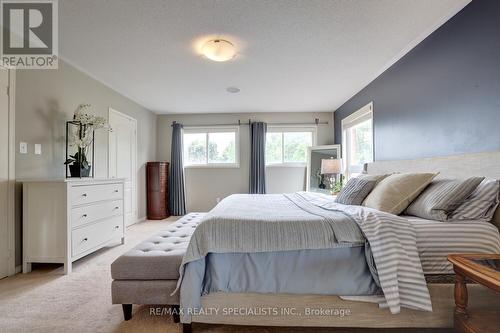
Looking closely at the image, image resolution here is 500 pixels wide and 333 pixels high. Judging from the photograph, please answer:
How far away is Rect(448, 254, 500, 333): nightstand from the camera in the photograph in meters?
1.02

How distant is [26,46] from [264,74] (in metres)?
2.64

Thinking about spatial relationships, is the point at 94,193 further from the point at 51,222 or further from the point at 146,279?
the point at 146,279

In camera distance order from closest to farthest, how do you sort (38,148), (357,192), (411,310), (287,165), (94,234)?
(411,310) → (357,192) → (38,148) → (94,234) → (287,165)

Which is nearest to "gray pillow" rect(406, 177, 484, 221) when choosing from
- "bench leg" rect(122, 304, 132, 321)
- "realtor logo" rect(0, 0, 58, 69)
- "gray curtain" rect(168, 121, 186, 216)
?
"bench leg" rect(122, 304, 132, 321)

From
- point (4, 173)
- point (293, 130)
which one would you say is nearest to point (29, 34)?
point (4, 173)

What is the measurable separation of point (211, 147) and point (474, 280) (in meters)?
4.89

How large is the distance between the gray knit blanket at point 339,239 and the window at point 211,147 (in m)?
3.91

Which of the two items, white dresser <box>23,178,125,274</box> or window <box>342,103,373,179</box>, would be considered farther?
window <box>342,103,373,179</box>

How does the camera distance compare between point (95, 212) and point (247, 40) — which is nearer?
point (247, 40)

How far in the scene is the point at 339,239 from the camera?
138 centimetres

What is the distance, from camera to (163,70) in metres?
3.11

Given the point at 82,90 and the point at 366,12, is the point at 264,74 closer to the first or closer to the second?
the point at 366,12

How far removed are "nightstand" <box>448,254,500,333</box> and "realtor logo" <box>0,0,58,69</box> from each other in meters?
3.18

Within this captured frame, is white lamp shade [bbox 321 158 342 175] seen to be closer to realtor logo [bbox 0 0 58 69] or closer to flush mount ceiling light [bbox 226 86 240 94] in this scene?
flush mount ceiling light [bbox 226 86 240 94]
